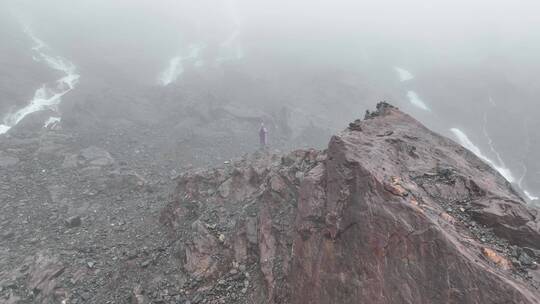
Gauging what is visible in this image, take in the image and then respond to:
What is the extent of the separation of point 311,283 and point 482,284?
4.22m

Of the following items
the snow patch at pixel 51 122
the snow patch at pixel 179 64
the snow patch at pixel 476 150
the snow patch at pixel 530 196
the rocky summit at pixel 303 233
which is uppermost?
the rocky summit at pixel 303 233

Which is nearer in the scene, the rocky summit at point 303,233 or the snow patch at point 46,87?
the rocky summit at point 303,233

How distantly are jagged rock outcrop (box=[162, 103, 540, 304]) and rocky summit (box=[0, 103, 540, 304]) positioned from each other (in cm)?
4

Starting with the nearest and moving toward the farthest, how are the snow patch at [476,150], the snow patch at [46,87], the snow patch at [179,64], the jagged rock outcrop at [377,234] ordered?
the jagged rock outcrop at [377,234] < the snow patch at [46,87] < the snow patch at [476,150] < the snow patch at [179,64]

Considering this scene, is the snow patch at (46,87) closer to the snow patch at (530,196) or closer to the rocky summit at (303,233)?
the rocky summit at (303,233)

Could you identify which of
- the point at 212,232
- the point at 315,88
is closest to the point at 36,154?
the point at 212,232

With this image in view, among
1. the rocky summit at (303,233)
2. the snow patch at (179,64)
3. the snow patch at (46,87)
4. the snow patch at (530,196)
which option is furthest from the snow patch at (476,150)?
the snow patch at (46,87)

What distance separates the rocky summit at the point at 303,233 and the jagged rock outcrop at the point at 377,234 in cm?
4

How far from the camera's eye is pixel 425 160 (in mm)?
13977

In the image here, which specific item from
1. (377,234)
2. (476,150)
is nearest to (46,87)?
(377,234)

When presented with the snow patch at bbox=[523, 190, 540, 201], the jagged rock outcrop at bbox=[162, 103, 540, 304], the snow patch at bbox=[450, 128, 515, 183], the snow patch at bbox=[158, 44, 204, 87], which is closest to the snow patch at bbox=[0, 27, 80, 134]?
the snow patch at bbox=[158, 44, 204, 87]

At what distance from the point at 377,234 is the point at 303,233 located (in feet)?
7.81

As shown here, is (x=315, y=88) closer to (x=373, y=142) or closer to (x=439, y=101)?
(x=439, y=101)

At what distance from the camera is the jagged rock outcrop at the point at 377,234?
9180mm
